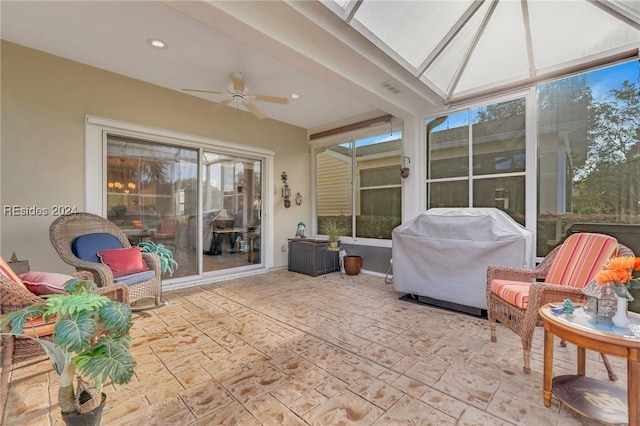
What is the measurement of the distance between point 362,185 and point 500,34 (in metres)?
3.21

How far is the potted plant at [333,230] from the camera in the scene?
18.9 ft

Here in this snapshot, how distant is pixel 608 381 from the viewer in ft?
6.80

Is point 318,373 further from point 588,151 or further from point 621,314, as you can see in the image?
point 588,151

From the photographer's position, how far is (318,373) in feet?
7.10

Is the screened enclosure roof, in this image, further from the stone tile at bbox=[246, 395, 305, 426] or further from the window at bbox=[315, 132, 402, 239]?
the stone tile at bbox=[246, 395, 305, 426]

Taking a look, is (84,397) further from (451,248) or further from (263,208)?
(263,208)

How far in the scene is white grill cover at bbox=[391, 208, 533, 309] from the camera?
320cm

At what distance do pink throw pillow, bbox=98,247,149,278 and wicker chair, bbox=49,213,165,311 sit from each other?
3.7 inches

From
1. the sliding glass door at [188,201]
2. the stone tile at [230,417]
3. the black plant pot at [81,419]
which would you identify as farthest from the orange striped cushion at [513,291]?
the sliding glass door at [188,201]

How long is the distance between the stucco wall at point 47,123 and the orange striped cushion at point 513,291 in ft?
16.1

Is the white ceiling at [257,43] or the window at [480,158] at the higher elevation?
the white ceiling at [257,43]

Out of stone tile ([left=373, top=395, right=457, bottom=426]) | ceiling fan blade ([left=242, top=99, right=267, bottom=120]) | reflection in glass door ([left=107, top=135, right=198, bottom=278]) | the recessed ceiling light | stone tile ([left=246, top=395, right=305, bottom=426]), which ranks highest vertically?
the recessed ceiling light

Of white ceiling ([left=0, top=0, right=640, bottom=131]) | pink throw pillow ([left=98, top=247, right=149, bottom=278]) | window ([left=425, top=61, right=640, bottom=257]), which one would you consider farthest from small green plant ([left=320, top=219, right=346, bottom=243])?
pink throw pillow ([left=98, top=247, right=149, bottom=278])

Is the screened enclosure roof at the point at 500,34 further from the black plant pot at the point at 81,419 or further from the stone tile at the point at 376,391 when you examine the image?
the black plant pot at the point at 81,419
